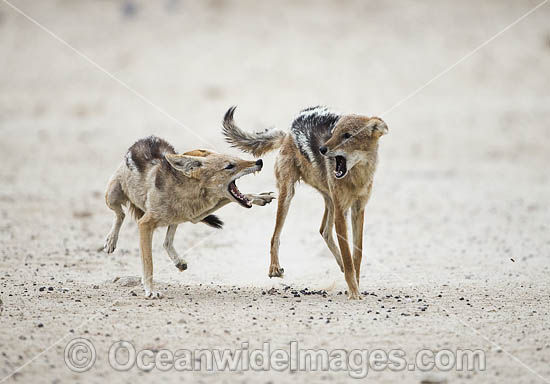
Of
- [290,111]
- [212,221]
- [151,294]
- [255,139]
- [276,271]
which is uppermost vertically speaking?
[290,111]

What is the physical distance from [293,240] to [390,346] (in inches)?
241

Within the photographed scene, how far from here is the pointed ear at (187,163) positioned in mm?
7574

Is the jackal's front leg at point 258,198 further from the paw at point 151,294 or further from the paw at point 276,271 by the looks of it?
the paw at point 151,294

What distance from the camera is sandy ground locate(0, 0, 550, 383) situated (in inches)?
258

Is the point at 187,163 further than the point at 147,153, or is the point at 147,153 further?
the point at 147,153

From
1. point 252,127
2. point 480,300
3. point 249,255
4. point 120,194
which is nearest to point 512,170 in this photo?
point 252,127

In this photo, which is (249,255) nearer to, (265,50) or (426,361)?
(426,361)

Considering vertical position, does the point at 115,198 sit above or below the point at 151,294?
above

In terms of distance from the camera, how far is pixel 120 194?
Answer: 8.52m

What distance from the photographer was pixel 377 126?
763cm

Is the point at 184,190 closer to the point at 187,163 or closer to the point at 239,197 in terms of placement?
the point at 187,163

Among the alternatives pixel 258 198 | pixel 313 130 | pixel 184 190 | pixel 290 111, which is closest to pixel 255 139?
pixel 313 130

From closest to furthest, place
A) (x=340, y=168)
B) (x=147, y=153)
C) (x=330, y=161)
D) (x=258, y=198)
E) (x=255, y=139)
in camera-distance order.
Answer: (x=340, y=168), (x=258, y=198), (x=330, y=161), (x=147, y=153), (x=255, y=139)

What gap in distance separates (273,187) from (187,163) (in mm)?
9183
